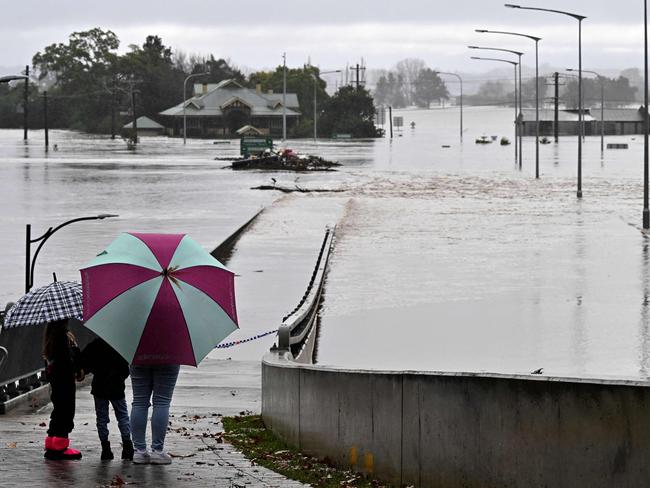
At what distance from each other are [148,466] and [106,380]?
0.81 metres

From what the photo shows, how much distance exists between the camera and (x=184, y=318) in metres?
11.2

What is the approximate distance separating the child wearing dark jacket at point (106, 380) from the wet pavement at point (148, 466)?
17 cm

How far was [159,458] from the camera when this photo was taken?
37.3ft

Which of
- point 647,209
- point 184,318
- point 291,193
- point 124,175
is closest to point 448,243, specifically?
point 647,209

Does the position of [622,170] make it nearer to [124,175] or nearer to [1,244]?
[124,175]

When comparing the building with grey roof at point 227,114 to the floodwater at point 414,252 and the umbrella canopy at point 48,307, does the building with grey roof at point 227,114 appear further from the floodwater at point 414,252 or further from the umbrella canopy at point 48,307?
the umbrella canopy at point 48,307

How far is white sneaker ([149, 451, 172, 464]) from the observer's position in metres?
11.4

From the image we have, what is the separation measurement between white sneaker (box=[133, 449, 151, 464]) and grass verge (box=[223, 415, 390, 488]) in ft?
3.08

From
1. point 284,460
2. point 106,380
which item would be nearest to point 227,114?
point 284,460

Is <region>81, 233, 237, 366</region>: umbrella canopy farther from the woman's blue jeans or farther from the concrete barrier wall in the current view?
the concrete barrier wall

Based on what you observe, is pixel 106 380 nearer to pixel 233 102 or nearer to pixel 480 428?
pixel 480 428

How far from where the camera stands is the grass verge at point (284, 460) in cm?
1125

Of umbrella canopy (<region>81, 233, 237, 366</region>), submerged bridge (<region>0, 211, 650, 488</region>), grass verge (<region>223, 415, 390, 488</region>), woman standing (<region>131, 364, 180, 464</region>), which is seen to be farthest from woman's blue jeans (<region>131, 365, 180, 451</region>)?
submerged bridge (<region>0, 211, 650, 488</region>)

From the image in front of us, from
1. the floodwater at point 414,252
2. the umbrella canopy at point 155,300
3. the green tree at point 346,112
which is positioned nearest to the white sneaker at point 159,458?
the umbrella canopy at point 155,300
